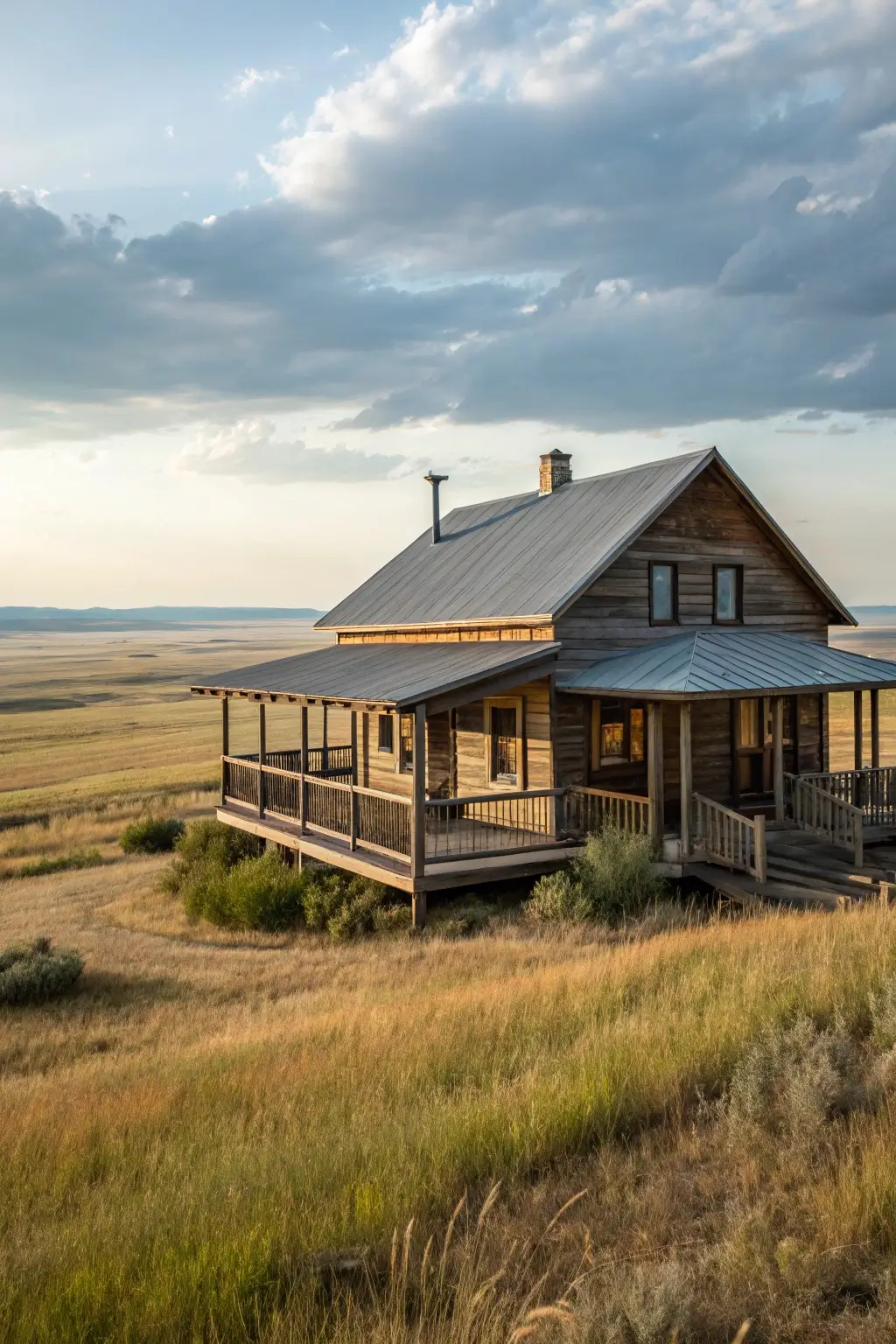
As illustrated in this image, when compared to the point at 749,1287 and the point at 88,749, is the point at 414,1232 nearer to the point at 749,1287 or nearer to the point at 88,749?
the point at 749,1287

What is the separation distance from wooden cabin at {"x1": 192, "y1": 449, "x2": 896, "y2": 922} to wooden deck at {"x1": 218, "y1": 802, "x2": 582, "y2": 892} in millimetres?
43

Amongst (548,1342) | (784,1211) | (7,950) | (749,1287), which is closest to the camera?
(548,1342)

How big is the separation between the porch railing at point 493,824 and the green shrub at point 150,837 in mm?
11706

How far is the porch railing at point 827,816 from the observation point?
1667 cm

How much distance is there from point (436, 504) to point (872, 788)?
12.8 metres

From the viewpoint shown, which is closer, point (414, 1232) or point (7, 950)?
point (414, 1232)

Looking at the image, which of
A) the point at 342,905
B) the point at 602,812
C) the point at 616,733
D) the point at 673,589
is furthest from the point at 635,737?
the point at 342,905

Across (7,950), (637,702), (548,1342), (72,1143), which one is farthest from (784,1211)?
(637,702)

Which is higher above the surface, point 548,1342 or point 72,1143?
point 548,1342

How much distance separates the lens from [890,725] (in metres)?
55.8

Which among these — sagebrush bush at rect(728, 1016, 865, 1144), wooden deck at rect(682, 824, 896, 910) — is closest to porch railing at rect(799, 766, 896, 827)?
wooden deck at rect(682, 824, 896, 910)

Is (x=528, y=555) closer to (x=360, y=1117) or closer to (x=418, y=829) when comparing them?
(x=418, y=829)

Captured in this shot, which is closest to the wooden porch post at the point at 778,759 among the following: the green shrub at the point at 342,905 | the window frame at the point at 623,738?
the window frame at the point at 623,738

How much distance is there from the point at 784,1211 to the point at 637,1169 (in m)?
0.83
